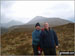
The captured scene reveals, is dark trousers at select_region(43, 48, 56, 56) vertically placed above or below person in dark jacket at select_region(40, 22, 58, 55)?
below

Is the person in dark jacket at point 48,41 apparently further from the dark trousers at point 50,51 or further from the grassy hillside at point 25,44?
the grassy hillside at point 25,44

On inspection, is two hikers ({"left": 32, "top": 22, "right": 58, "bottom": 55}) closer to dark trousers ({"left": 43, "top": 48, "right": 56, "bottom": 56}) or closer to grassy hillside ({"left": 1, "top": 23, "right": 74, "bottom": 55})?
dark trousers ({"left": 43, "top": 48, "right": 56, "bottom": 56})

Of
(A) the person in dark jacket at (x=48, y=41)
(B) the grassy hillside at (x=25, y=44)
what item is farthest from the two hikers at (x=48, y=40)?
(B) the grassy hillside at (x=25, y=44)

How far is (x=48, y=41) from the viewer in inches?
247

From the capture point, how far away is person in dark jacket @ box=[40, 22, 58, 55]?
627 cm

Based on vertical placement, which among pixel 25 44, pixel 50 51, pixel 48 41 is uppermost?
pixel 48 41

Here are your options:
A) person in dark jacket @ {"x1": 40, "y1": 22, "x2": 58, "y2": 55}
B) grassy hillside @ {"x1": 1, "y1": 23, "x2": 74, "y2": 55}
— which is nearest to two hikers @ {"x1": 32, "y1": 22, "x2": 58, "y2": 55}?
person in dark jacket @ {"x1": 40, "y1": 22, "x2": 58, "y2": 55}

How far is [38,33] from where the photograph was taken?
6844 millimetres

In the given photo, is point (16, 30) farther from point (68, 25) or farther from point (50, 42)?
point (50, 42)

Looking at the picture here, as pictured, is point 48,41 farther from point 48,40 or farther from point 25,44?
point 25,44

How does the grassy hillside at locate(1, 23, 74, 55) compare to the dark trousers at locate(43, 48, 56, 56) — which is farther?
the grassy hillside at locate(1, 23, 74, 55)

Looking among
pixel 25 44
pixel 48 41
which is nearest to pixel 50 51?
pixel 48 41

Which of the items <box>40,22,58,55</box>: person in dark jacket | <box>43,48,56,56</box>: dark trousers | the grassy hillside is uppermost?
<box>40,22,58,55</box>: person in dark jacket

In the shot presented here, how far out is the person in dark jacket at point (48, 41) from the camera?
6.27 m
